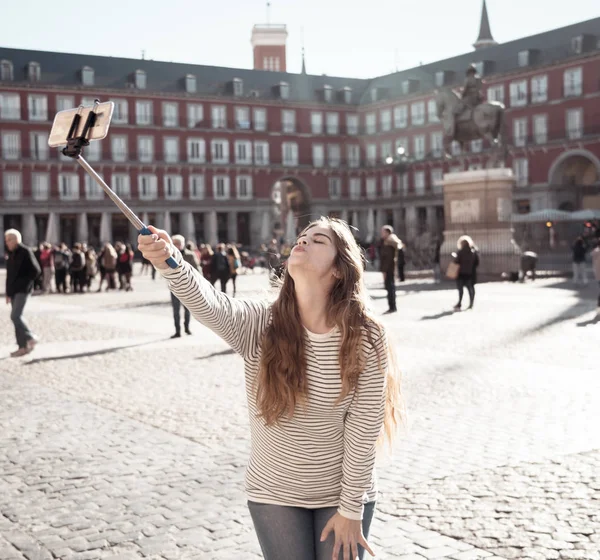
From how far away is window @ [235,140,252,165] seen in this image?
224 ft

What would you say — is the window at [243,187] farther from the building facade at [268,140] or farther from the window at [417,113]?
the window at [417,113]

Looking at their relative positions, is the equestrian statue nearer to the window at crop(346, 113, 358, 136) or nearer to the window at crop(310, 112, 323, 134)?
the window at crop(310, 112, 323, 134)

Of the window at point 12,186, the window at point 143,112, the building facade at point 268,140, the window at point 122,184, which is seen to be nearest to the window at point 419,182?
the building facade at point 268,140

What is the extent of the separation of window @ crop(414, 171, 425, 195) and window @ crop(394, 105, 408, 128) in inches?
174

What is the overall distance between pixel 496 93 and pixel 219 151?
2136 cm

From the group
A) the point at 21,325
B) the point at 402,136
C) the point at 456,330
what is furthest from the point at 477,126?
the point at 402,136

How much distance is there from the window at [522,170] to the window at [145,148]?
26.6 metres

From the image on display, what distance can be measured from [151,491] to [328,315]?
313 cm

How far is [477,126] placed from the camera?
27719 mm

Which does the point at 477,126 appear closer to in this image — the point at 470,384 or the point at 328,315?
the point at 470,384

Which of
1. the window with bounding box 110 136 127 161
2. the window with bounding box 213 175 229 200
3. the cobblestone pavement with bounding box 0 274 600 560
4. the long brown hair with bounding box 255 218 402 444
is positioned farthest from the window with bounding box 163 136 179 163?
the long brown hair with bounding box 255 218 402 444

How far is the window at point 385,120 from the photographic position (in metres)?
71.4

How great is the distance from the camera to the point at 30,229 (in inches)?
2368

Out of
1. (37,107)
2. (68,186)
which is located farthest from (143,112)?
(68,186)
